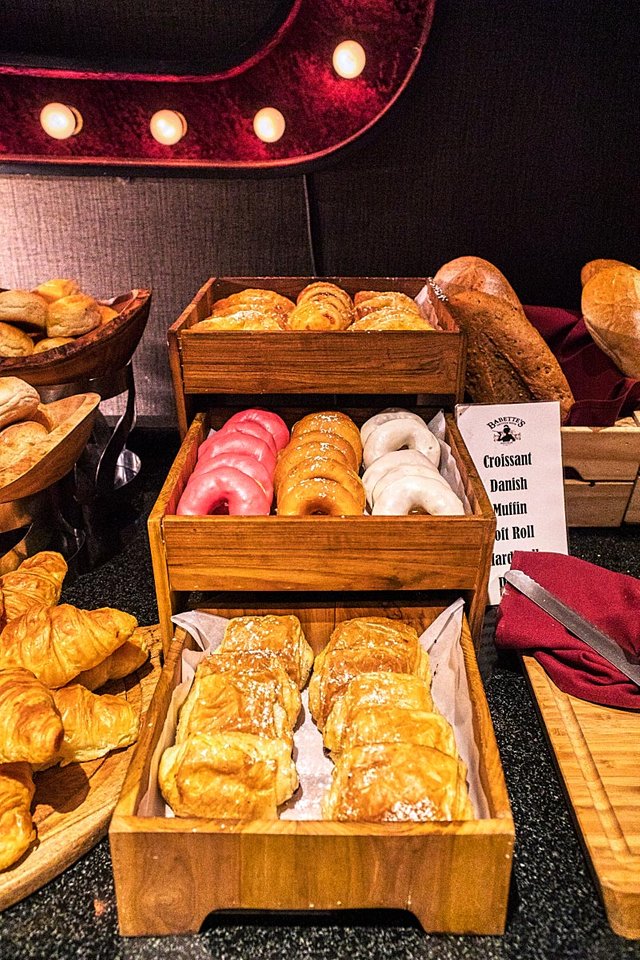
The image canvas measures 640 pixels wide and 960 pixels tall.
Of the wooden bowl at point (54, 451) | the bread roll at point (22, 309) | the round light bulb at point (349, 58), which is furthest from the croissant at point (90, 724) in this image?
the round light bulb at point (349, 58)

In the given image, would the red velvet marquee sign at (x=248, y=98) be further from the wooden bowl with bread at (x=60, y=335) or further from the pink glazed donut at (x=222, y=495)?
the pink glazed donut at (x=222, y=495)

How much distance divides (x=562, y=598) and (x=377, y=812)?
646 mm

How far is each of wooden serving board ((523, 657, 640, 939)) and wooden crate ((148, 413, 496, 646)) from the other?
226 mm

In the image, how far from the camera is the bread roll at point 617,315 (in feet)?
5.50

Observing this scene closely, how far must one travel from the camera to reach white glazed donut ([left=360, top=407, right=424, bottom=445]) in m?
1.48

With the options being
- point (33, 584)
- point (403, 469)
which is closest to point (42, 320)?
point (33, 584)

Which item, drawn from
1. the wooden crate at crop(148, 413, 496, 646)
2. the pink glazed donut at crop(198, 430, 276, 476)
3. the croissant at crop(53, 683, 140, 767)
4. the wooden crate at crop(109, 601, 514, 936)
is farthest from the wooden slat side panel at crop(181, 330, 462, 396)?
the wooden crate at crop(109, 601, 514, 936)

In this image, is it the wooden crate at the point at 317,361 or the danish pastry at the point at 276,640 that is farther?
the wooden crate at the point at 317,361

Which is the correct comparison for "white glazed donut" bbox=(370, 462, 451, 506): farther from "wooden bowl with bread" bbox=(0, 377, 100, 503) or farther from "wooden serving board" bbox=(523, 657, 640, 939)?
"wooden bowl with bread" bbox=(0, 377, 100, 503)

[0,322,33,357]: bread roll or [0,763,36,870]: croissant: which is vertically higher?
[0,322,33,357]: bread roll

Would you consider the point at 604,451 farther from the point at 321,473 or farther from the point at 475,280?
the point at 321,473

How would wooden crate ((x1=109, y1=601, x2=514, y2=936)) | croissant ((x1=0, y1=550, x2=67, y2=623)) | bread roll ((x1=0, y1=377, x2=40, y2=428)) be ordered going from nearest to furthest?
wooden crate ((x1=109, y1=601, x2=514, y2=936))
croissant ((x1=0, y1=550, x2=67, y2=623))
bread roll ((x1=0, y1=377, x2=40, y2=428))

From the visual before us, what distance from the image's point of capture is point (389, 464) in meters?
1.32

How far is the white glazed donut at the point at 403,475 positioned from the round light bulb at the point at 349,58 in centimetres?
123
